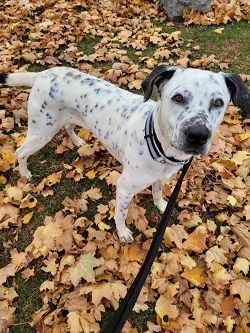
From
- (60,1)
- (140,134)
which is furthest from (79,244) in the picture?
(60,1)

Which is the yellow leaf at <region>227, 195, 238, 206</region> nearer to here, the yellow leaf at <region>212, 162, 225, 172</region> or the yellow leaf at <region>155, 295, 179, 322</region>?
the yellow leaf at <region>212, 162, 225, 172</region>

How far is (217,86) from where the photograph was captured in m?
2.68

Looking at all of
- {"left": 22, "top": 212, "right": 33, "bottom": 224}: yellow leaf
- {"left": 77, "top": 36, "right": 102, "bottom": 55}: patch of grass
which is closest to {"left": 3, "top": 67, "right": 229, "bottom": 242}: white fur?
{"left": 22, "top": 212, "right": 33, "bottom": 224}: yellow leaf

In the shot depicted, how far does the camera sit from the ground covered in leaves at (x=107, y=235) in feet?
10.8

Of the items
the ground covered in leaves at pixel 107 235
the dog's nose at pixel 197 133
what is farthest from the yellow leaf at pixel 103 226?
the dog's nose at pixel 197 133

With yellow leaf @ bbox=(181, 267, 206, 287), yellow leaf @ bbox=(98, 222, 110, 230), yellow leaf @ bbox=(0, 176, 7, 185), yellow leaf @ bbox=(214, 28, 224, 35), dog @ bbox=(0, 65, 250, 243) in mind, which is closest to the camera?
dog @ bbox=(0, 65, 250, 243)

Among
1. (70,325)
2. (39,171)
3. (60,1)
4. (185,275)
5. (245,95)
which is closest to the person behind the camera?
(245,95)

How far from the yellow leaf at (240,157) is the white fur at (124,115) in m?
1.09

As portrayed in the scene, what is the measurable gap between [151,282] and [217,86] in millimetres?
1924

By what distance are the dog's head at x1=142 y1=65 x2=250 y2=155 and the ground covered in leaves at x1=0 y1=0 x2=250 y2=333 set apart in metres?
1.48

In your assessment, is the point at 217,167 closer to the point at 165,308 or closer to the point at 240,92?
the point at 240,92

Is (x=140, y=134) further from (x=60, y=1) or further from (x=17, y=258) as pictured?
(x=60, y=1)

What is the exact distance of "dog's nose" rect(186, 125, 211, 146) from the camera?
2432mm

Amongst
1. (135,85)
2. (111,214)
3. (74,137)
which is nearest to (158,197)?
(111,214)
